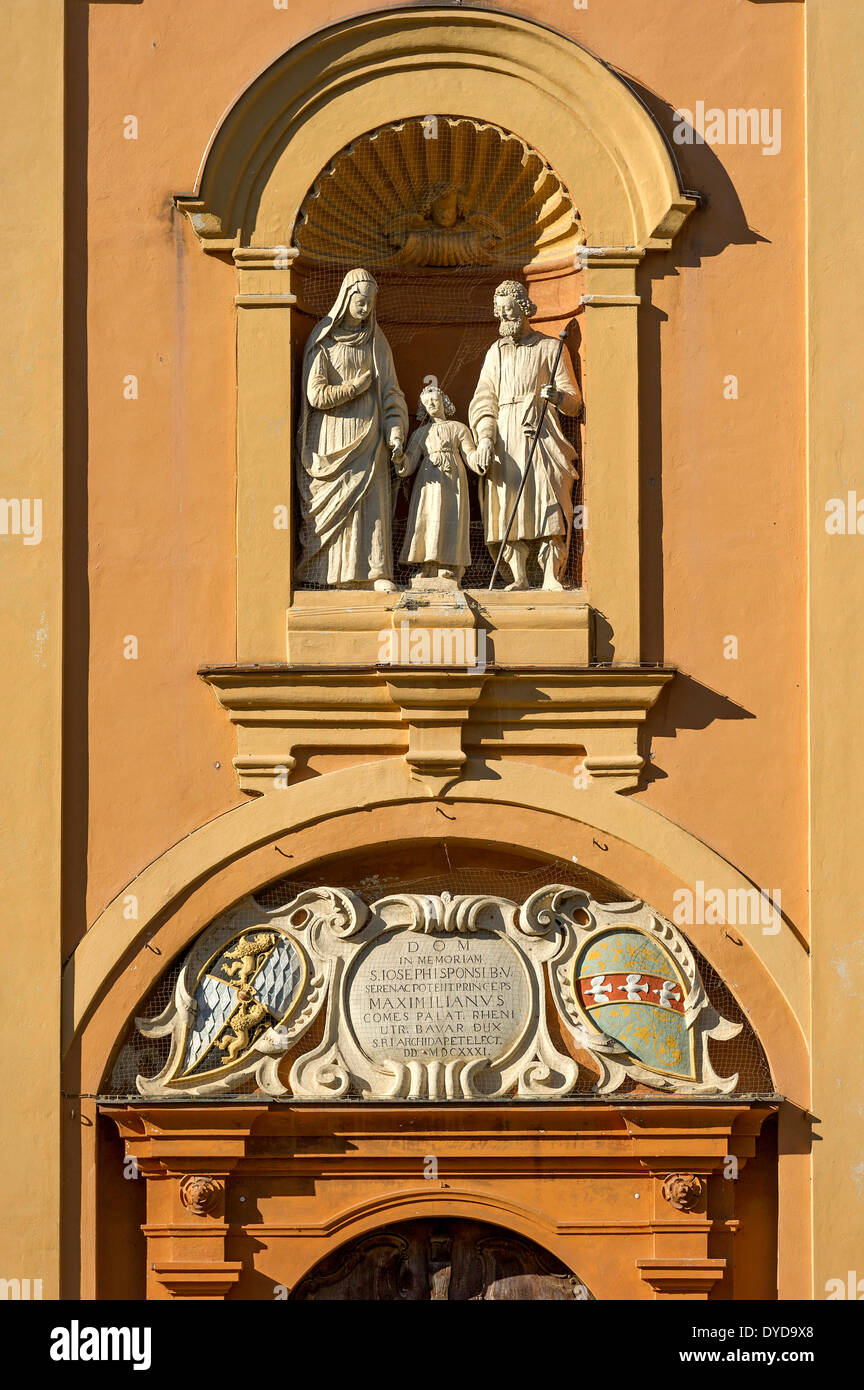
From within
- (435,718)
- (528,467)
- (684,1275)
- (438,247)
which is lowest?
(684,1275)

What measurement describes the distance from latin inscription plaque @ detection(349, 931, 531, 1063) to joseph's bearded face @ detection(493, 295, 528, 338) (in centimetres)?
290

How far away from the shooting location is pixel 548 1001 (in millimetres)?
13305

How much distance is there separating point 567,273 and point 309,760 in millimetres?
2673

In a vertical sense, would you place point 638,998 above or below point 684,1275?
above

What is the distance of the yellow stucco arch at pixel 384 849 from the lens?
43.4 feet

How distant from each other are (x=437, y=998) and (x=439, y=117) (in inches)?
163

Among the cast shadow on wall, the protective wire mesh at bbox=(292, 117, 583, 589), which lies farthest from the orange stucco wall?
the protective wire mesh at bbox=(292, 117, 583, 589)

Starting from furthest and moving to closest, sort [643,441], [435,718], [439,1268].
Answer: [643,441] < [435,718] < [439,1268]

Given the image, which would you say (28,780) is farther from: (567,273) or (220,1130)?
(567,273)

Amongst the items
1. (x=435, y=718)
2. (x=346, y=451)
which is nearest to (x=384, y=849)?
(x=435, y=718)

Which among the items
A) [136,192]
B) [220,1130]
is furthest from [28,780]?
[136,192]

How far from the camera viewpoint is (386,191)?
14.0 meters

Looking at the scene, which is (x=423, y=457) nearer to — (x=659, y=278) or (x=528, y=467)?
(x=528, y=467)

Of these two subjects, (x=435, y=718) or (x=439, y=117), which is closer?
(x=435, y=718)
